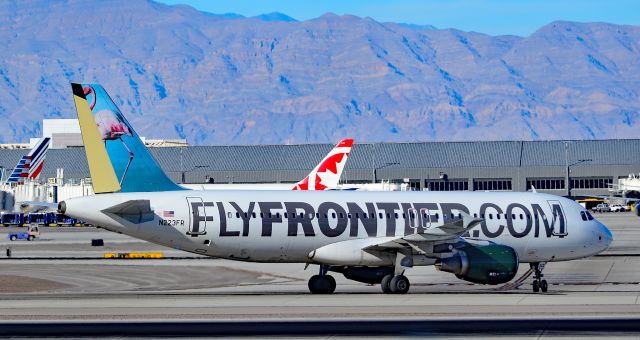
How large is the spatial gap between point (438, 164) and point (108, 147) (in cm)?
14292

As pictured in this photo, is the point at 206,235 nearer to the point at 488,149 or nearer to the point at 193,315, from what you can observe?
the point at 193,315

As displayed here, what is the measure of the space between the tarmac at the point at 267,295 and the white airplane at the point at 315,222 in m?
1.32

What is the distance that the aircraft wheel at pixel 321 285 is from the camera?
44812mm

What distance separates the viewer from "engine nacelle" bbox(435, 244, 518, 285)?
4362 cm

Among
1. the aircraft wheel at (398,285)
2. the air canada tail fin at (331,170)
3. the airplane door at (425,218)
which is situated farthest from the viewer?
the air canada tail fin at (331,170)

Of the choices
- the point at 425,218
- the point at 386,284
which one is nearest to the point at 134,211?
the point at 386,284

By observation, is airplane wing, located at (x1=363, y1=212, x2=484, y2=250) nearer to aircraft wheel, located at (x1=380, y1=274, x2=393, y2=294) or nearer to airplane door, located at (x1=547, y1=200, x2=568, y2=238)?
aircraft wheel, located at (x1=380, y1=274, x2=393, y2=294)

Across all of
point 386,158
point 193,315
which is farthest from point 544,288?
point 386,158

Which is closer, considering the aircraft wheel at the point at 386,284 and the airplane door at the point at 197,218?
the airplane door at the point at 197,218

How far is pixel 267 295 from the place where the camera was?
4388cm

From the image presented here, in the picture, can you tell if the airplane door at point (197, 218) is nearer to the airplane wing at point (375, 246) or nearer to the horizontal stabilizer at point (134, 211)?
the horizontal stabilizer at point (134, 211)

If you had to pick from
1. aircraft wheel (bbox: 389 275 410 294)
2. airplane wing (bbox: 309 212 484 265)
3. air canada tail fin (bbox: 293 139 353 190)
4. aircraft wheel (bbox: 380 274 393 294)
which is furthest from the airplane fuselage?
air canada tail fin (bbox: 293 139 353 190)

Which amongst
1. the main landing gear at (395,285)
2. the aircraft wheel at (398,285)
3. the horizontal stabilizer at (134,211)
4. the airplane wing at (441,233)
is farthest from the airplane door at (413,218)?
the horizontal stabilizer at (134,211)

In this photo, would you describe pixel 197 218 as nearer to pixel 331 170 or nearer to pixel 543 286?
pixel 543 286
